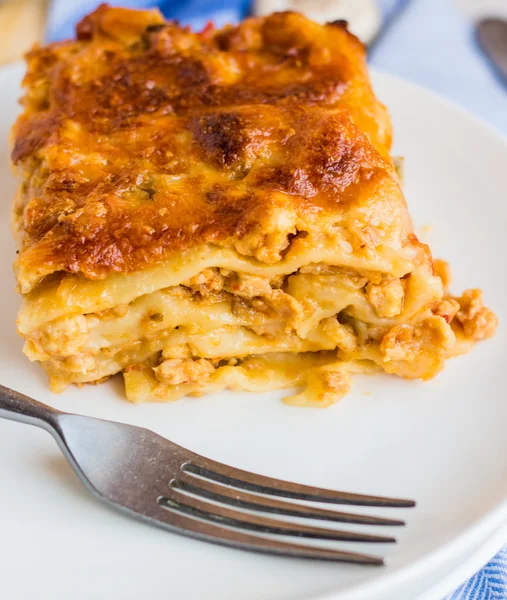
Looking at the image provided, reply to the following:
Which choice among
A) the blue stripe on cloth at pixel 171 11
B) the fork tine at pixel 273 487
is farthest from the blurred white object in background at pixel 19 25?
the fork tine at pixel 273 487

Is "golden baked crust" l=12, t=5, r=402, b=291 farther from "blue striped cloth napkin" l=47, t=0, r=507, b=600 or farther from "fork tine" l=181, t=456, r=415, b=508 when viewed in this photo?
"blue striped cloth napkin" l=47, t=0, r=507, b=600

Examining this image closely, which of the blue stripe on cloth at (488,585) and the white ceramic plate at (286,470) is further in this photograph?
the blue stripe on cloth at (488,585)

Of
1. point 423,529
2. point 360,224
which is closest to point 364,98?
point 360,224

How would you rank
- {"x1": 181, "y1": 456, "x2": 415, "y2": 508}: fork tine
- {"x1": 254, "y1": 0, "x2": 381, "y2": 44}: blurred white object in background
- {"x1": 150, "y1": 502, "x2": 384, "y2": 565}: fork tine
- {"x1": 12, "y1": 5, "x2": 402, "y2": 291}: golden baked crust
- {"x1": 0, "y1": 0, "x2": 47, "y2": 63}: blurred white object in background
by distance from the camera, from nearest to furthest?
1. {"x1": 150, "y1": 502, "x2": 384, "y2": 565}: fork tine
2. {"x1": 181, "y1": 456, "x2": 415, "y2": 508}: fork tine
3. {"x1": 12, "y1": 5, "x2": 402, "y2": 291}: golden baked crust
4. {"x1": 254, "y1": 0, "x2": 381, "y2": 44}: blurred white object in background
5. {"x1": 0, "y1": 0, "x2": 47, "y2": 63}: blurred white object in background

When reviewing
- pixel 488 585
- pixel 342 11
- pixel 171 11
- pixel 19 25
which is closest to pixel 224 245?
pixel 488 585

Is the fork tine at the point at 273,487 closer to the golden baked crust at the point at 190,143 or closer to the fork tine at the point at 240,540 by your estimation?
the fork tine at the point at 240,540

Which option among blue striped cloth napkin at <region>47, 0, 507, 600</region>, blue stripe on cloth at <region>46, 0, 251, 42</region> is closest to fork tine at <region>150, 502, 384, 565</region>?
blue striped cloth napkin at <region>47, 0, 507, 600</region>

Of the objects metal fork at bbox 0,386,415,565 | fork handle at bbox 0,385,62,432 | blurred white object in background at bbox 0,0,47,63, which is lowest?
blurred white object in background at bbox 0,0,47,63
